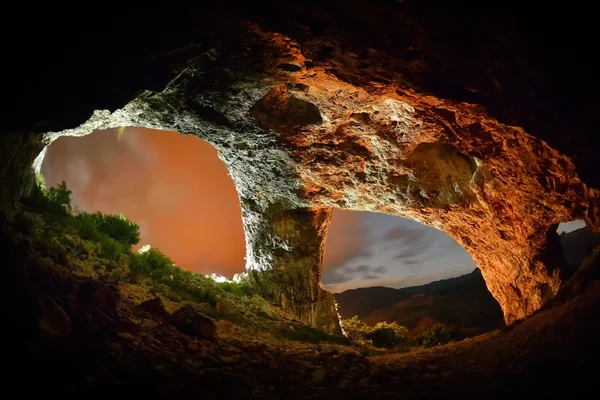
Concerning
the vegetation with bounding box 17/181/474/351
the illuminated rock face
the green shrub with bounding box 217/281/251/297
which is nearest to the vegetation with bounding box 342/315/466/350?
the illuminated rock face

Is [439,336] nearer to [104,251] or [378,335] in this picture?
[378,335]

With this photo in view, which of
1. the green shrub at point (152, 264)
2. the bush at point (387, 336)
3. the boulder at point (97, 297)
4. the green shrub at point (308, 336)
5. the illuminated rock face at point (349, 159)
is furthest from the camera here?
the bush at point (387, 336)

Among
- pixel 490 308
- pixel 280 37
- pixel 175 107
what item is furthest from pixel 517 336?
pixel 490 308

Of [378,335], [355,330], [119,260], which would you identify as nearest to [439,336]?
[378,335]

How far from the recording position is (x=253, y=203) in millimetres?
12742

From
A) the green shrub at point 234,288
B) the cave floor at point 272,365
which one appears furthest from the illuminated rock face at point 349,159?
the cave floor at point 272,365

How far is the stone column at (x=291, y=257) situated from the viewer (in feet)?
40.3

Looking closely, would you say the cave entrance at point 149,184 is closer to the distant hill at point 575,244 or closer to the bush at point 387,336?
the bush at point 387,336

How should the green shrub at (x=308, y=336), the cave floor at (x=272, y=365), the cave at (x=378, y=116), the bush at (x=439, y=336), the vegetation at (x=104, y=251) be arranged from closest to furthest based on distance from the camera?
the cave floor at (x=272, y=365)
the cave at (x=378, y=116)
the vegetation at (x=104, y=251)
the green shrub at (x=308, y=336)
the bush at (x=439, y=336)

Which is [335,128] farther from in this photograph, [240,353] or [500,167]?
[240,353]

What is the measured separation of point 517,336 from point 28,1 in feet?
24.4

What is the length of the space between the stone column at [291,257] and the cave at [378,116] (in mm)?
855

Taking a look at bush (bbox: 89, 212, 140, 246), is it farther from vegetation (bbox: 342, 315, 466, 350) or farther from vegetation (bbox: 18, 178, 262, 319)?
vegetation (bbox: 342, 315, 466, 350)

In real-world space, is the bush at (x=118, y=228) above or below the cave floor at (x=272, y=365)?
above
